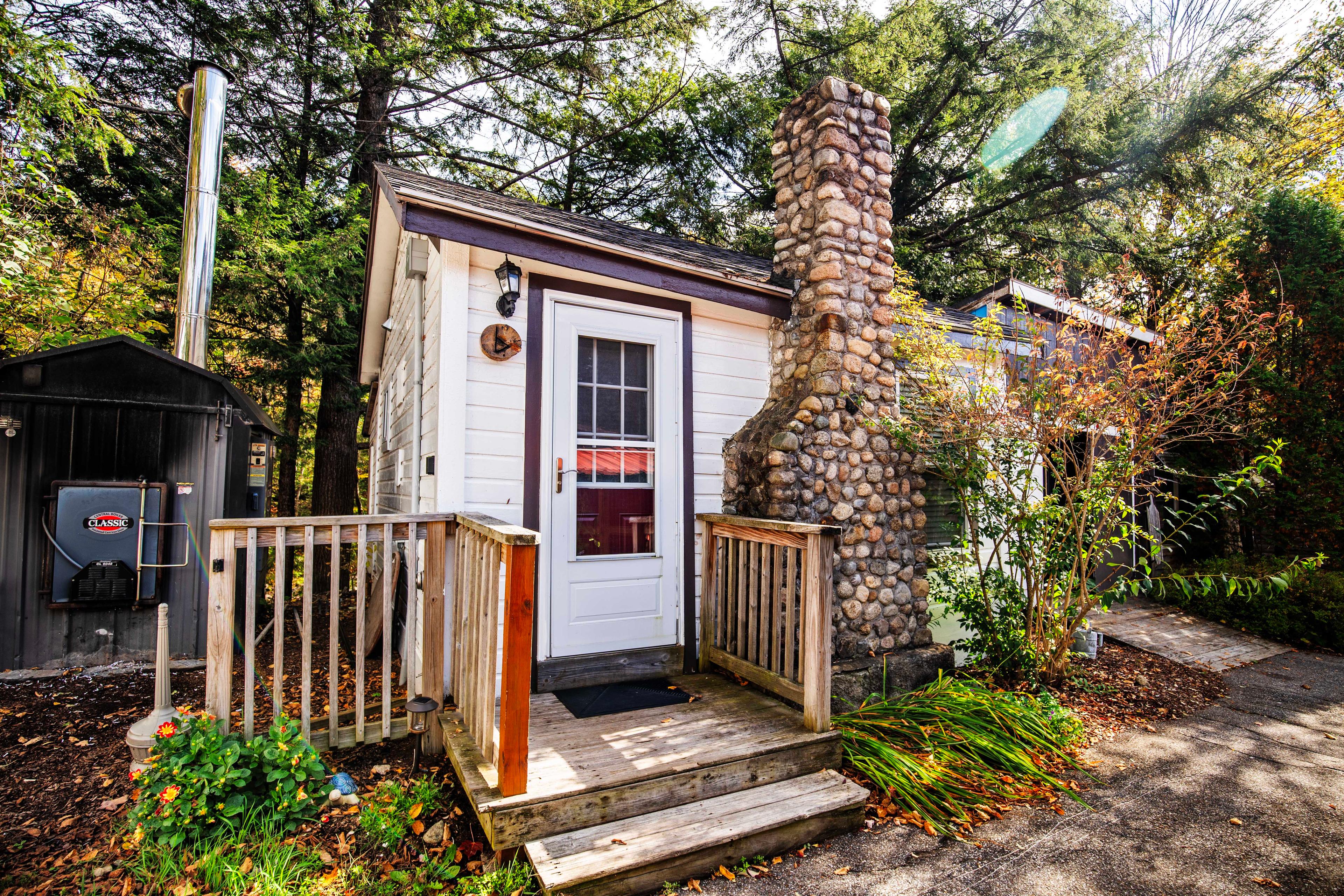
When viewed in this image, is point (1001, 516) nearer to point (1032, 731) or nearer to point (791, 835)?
point (1032, 731)

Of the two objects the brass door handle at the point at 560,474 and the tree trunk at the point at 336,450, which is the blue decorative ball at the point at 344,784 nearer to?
the brass door handle at the point at 560,474

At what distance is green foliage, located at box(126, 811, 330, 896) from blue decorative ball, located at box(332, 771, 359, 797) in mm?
305

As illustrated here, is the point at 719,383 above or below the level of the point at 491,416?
above

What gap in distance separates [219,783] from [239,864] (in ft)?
1.06

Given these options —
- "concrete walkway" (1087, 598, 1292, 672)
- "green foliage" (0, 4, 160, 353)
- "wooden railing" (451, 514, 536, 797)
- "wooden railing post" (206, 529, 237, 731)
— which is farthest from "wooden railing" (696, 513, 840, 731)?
"green foliage" (0, 4, 160, 353)

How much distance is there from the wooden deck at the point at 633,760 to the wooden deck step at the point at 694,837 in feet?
0.18

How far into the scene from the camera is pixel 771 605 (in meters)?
3.94

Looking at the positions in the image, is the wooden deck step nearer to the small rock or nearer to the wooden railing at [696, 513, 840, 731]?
the wooden railing at [696, 513, 840, 731]

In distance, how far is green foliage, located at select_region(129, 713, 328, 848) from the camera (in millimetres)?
2402

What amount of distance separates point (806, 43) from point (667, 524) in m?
9.57

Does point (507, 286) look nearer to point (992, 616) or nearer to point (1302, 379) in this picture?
point (992, 616)

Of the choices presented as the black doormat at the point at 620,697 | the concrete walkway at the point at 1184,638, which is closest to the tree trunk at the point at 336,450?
the black doormat at the point at 620,697

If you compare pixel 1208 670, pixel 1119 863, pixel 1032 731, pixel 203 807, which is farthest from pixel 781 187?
pixel 1208 670

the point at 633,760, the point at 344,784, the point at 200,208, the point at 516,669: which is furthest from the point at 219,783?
the point at 200,208
